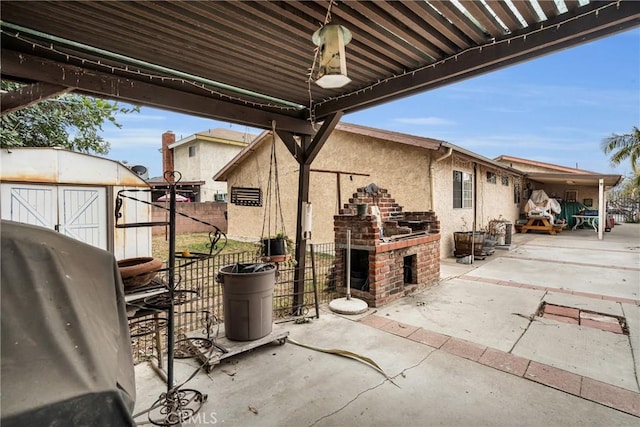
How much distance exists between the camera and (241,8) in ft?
6.44

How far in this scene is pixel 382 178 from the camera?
347 inches

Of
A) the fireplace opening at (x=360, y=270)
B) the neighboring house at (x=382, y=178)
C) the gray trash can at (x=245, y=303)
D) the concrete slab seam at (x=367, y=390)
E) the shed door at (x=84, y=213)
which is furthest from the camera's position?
the neighboring house at (x=382, y=178)

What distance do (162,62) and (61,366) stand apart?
95.1 inches

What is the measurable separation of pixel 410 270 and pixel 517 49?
3946 millimetres

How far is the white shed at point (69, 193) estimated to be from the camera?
5.34 meters

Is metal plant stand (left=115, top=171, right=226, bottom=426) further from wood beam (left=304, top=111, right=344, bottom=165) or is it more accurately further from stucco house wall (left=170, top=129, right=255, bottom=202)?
stucco house wall (left=170, top=129, right=255, bottom=202)

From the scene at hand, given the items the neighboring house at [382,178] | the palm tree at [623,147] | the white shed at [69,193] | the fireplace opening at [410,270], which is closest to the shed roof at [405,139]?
the neighboring house at [382,178]

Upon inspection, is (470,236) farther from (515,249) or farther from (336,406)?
(336,406)

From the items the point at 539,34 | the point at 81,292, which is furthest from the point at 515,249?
the point at 81,292

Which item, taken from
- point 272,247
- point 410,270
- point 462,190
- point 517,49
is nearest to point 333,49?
point 517,49

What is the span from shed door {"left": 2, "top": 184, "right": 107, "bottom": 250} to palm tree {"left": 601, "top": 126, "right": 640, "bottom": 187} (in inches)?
866

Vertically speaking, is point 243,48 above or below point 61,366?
above

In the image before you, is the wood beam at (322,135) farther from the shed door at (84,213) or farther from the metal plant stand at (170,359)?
the shed door at (84,213)

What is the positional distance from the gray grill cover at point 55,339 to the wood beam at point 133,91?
1739 millimetres
